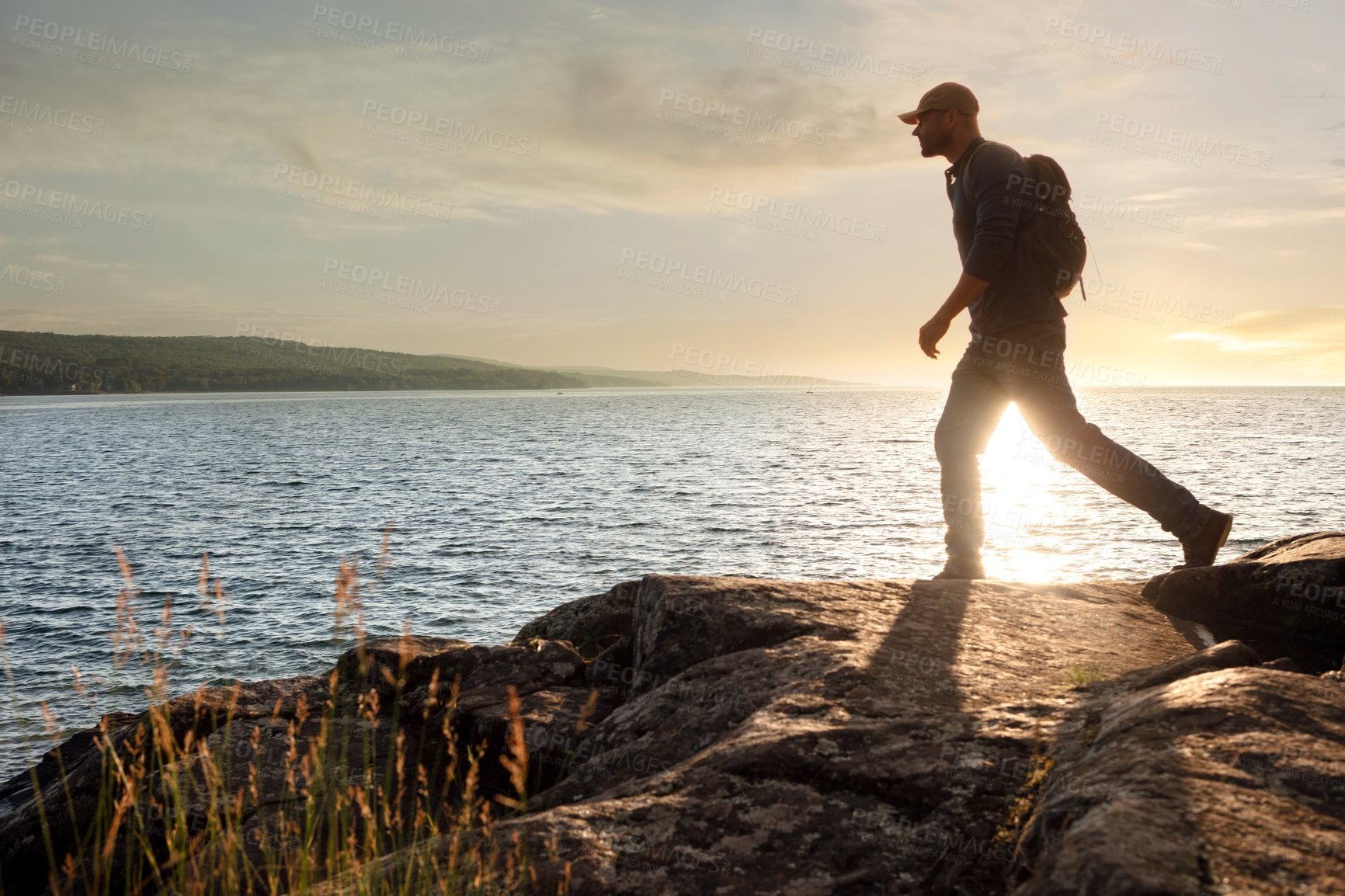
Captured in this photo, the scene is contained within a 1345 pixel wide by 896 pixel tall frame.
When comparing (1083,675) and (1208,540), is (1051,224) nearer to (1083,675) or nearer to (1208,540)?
(1208,540)


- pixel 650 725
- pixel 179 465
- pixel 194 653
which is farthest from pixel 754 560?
pixel 179 465

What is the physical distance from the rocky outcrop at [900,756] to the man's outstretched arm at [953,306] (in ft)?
5.24

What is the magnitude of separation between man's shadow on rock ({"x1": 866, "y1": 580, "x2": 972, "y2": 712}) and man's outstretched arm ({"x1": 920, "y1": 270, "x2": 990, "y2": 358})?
155cm

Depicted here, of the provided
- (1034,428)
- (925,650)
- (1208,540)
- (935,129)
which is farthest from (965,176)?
(925,650)

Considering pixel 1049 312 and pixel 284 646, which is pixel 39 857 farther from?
pixel 284 646

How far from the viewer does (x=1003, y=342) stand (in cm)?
526

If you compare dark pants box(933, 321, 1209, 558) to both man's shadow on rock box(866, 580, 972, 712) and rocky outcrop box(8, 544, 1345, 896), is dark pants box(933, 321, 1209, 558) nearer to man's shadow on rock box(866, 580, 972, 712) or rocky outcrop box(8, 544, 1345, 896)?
rocky outcrop box(8, 544, 1345, 896)

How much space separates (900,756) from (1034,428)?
10.7 ft

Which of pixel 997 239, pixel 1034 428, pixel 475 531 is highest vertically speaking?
pixel 997 239

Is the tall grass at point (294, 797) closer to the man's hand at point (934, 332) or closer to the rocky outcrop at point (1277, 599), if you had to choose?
the man's hand at point (934, 332)

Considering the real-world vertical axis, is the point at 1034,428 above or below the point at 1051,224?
below

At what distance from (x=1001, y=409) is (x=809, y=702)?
3105mm

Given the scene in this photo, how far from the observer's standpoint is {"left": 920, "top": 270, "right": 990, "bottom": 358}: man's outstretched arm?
4.97m

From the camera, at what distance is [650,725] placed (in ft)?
12.1
